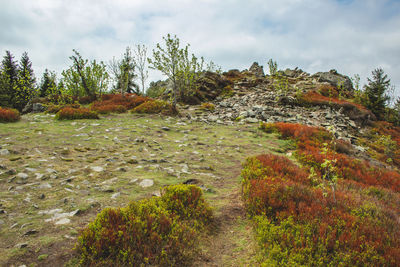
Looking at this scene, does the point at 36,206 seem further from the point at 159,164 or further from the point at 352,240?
the point at 352,240

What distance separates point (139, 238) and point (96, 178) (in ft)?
10.4

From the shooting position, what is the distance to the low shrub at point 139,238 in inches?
112

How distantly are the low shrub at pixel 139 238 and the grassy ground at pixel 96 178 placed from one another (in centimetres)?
27

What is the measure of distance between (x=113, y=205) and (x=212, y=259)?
7.60 feet

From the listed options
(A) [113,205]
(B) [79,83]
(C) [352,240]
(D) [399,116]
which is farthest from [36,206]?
(D) [399,116]

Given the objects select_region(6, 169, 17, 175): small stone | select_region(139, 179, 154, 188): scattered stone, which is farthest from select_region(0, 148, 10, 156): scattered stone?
select_region(139, 179, 154, 188): scattered stone

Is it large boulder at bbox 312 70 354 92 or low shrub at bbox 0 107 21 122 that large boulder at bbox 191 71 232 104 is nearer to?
low shrub at bbox 0 107 21 122

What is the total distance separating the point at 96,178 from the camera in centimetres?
557

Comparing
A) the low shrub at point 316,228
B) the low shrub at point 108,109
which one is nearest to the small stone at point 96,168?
the low shrub at point 316,228

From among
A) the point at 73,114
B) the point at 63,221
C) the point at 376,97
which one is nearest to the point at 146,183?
the point at 63,221

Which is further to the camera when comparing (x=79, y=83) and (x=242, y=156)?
(x=79, y=83)

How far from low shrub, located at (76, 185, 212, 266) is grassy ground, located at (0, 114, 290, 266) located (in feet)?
0.89

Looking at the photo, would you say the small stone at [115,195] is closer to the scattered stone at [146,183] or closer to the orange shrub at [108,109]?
the scattered stone at [146,183]

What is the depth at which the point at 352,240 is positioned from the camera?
3.32 metres
